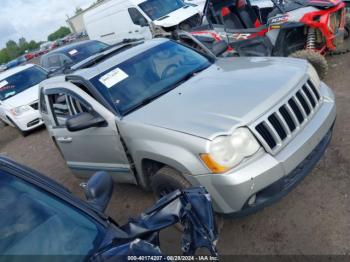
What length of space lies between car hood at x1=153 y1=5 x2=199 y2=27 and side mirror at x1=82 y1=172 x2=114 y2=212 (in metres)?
9.77

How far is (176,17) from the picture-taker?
11.8 meters

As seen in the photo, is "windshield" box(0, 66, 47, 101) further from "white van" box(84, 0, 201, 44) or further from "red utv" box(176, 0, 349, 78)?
"red utv" box(176, 0, 349, 78)

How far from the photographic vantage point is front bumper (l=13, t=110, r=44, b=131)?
902 cm

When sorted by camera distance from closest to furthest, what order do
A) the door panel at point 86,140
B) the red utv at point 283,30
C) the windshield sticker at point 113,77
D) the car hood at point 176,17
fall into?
the door panel at point 86,140
the windshield sticker at point 113,77
the red utv at point 283,30
the car hood at point 176,17

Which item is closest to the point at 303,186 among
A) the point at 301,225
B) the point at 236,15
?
the point at 301,225

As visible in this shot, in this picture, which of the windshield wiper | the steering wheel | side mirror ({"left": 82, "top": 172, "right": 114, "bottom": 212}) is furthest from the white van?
side mirror ({"left": 82, "top": 172, "right": 114, "bottom": 212})

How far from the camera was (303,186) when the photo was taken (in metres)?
3.69

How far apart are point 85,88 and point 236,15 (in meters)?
5.57

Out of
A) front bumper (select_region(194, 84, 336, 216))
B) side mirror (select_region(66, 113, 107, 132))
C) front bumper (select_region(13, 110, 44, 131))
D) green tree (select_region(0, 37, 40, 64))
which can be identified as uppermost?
side mirror (select_region(66, 113, 107, 132))

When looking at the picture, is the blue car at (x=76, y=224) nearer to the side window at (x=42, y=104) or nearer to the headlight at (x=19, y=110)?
the side window at (x=42, y=104)

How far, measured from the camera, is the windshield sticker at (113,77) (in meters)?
3.82

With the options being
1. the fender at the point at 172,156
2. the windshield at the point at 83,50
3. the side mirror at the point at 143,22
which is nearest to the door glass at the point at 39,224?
the fender at the point at 172,156

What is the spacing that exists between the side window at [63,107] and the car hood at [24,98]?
4.71 meters

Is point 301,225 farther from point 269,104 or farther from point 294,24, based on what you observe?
point 294,24
